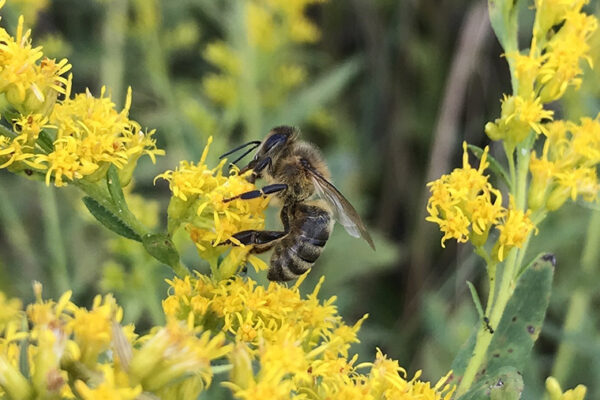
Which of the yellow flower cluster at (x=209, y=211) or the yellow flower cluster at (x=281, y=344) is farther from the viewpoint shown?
the yellow flower cluster at (x=209, y=211)

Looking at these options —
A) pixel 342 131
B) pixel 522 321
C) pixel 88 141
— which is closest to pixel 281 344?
pixel 88 141

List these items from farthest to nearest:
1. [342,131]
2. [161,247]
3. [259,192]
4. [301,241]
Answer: [342,131]
[301,241]
[259,192]
[161,247]

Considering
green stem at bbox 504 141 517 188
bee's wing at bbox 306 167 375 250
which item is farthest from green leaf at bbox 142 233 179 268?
green stem at bbox 504 141 517 188

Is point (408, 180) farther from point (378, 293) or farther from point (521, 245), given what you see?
point (521, 245)

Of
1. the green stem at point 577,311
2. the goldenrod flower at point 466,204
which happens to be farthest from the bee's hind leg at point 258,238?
the green stem at point 577,311

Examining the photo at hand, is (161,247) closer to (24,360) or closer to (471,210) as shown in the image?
(24,360)

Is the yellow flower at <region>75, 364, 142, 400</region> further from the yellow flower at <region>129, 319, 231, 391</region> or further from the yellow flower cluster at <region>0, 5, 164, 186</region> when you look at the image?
the yellow flower cluster at <region>0, 5, 164, 186</region>

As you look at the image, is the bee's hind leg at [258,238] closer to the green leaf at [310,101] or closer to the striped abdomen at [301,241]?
the striped abdomen at [301,241]
